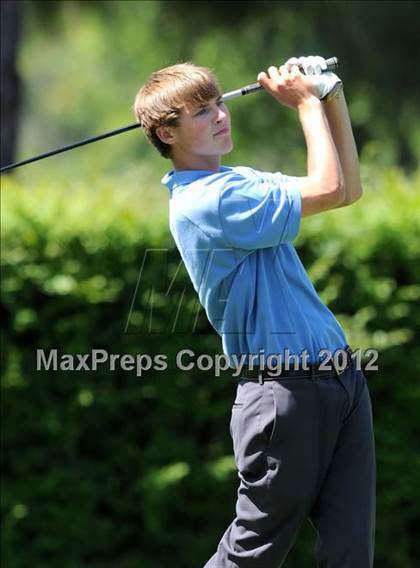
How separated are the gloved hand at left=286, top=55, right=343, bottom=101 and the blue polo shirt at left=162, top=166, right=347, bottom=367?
263 millimetres

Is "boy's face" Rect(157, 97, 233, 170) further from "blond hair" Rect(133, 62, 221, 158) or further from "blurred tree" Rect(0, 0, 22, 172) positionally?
"blurred tree" Rect(0, 0, 22, 172)

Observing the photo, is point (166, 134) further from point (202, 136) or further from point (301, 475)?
point (301, 475)

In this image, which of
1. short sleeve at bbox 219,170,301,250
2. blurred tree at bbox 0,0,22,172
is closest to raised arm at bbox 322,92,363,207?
short sleeve at bbox 219,170,301,250

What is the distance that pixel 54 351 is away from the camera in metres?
4.93

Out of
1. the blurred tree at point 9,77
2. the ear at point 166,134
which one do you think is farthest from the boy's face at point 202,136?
the blurred tree at point 9,77

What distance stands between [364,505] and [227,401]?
201cm

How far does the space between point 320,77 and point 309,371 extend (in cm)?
83

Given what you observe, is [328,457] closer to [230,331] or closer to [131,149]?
[230,331]

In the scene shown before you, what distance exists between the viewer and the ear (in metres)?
3.11

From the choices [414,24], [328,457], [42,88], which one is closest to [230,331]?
[328,457]

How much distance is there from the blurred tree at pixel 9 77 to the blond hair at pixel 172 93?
5.66 m

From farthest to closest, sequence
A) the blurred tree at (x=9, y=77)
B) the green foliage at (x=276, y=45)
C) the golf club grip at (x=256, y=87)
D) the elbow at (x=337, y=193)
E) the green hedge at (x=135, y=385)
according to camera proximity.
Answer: the green foliage at (x=276, y=45) → the blurred tree at (x=9, y=77) → the green hedge at (x=135, y=385) → the golf club grip at (x=256, y=87) → the elbow at (x=337, y=193)

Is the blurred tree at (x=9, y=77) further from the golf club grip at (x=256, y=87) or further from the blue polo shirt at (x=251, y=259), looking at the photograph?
the blue polo shirt at (x=251, y=259)

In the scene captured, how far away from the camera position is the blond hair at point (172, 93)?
307 cm
